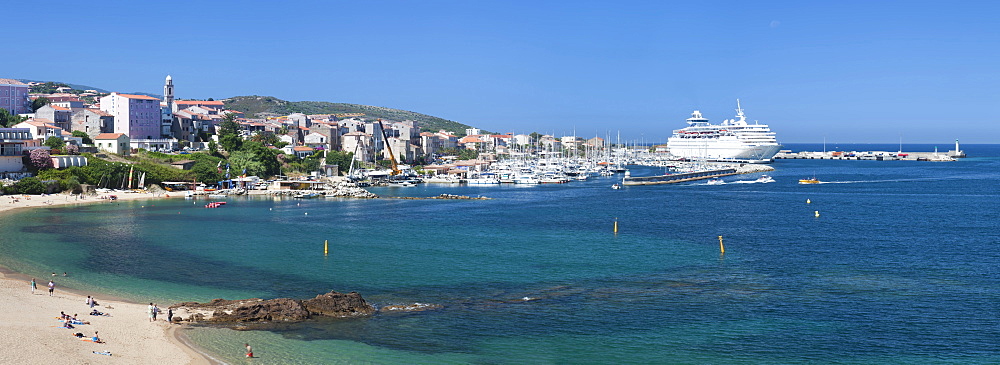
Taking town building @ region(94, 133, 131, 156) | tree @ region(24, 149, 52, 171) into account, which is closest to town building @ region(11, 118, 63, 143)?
town building @ region(94, 133, 131, 156)

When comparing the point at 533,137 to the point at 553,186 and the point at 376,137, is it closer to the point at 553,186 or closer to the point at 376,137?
the point at 376,137

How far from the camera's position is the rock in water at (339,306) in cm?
1925

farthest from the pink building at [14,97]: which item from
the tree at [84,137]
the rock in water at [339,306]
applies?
the rock in water at [339,306]

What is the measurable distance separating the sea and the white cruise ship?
6023 cm

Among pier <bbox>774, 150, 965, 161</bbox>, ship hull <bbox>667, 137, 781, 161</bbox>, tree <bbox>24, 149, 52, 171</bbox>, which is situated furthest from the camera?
pier <bbox>774, 150, 965, 161</bbox>

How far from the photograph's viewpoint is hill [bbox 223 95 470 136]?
6233 inches

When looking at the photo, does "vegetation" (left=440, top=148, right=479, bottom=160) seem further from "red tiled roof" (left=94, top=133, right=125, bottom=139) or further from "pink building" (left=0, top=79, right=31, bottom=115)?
"pink building" (left=0, top=79, right=31, bottom=115)

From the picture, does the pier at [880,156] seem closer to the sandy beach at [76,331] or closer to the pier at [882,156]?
the pier at [882,156]

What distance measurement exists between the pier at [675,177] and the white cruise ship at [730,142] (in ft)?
64.0

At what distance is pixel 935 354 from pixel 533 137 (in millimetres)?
135726

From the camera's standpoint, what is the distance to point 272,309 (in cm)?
1895

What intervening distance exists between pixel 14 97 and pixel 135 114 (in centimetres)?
1422

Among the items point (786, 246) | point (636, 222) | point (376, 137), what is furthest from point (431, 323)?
point (376, 137)

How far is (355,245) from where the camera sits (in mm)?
31516
